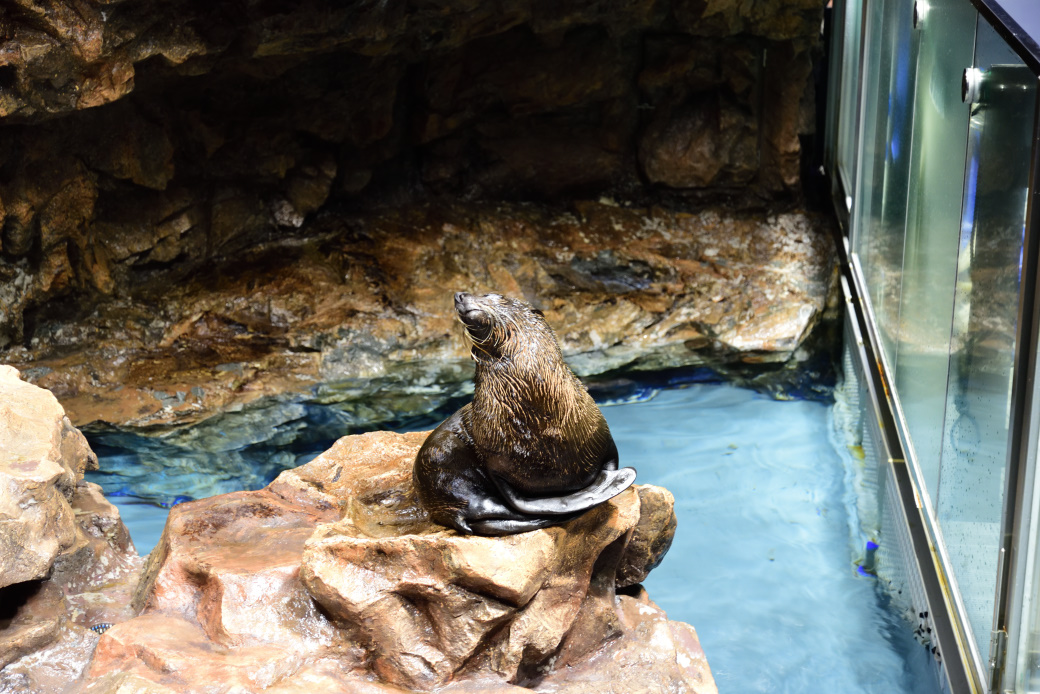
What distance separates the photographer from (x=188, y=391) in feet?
17.5

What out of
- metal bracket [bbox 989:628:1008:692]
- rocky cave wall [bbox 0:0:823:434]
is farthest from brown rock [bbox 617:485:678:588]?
rocky cave wall [bbox 0:0:823:434]

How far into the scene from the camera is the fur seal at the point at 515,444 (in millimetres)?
2775

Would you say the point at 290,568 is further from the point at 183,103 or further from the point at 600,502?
the point at 183,103

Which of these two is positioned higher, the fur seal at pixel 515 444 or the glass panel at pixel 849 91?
the glass panel at pixel 849 91

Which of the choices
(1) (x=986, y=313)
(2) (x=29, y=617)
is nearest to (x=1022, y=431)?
(1) (x=986, y=313)

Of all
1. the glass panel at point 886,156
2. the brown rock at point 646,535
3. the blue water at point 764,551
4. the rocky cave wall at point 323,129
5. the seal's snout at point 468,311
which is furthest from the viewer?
the rocky cave wall at point 323,129

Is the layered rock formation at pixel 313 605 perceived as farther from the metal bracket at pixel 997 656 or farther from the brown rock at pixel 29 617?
the metal bracket at pixel 997 656

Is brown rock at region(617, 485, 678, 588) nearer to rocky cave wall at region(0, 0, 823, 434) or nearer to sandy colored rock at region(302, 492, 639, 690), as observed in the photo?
sandy colored rock at region(302, 492, 639, 690)

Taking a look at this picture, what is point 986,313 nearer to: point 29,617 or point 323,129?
point 29,617

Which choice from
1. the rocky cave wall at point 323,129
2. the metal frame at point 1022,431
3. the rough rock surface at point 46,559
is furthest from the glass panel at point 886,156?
the rough rock surface at point 46,559

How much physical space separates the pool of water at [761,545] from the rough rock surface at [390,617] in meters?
1.10

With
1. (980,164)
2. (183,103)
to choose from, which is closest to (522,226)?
(183,103)

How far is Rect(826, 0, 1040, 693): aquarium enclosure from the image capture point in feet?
8.63

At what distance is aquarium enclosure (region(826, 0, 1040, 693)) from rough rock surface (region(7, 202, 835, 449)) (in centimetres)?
118
